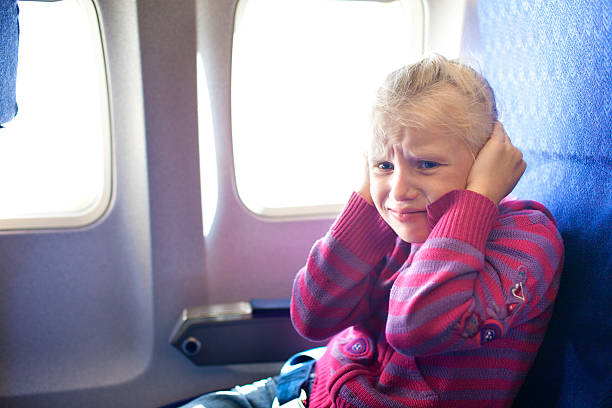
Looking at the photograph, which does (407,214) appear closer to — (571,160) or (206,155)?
(571,160)

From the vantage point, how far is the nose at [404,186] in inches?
34.9

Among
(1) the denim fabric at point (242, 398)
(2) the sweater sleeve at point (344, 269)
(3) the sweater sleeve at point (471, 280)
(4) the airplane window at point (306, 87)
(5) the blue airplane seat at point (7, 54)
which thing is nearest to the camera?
(3) the sweater sleeve at point (471, 280)

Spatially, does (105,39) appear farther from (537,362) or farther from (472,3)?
(537,362)

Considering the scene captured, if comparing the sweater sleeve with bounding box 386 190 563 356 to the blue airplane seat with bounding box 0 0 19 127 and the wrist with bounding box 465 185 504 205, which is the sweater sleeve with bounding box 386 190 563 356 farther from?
the blue airplane seat with bounding box 0 0 19 127

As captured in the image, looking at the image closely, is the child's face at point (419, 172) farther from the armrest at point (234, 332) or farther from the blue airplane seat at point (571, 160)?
the armrest at point (234, 332)

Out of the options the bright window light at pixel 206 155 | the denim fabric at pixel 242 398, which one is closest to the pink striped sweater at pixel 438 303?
the denim fabric at pixel 242 398

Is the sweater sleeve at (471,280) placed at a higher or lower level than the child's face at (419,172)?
lower

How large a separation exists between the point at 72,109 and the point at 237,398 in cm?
103

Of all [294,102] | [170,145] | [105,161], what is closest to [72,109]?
[105,161]

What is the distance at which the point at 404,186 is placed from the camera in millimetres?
889

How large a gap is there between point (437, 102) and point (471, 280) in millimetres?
316

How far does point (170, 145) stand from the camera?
1.44m

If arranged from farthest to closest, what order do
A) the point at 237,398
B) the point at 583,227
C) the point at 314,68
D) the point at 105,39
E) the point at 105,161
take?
the point at 314,68 → the point at 105,161 → the point at 105,39 → the point at 237,398 → the point at 583,227

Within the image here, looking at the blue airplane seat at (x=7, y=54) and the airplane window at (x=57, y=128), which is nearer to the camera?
the blue airplane seat at (x=7, y=54)
